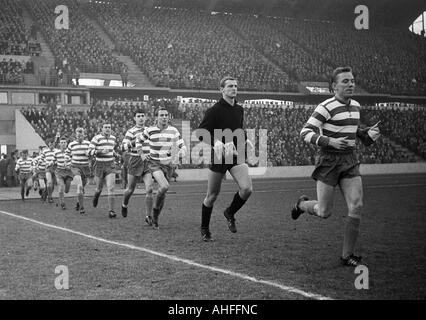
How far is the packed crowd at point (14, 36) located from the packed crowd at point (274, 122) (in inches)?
253

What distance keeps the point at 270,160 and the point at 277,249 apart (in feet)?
85.9

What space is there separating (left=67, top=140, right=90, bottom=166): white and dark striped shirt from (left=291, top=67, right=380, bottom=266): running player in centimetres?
841

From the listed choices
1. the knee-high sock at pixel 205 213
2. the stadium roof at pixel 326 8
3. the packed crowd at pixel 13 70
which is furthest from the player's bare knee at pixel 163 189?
the stadium roof at pixel 326 8

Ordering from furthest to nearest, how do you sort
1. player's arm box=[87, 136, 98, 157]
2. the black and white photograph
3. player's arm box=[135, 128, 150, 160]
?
player's arm box=[87, 136, 98, 157] → player's arm box=[135, 128, 150, 160] → the black and white photograph

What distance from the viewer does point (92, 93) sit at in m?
36.8

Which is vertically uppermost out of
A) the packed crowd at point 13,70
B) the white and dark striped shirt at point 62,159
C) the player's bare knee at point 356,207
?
the packed crowd at point 13,70

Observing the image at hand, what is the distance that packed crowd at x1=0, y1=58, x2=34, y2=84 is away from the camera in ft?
105

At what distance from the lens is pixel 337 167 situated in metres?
6.45

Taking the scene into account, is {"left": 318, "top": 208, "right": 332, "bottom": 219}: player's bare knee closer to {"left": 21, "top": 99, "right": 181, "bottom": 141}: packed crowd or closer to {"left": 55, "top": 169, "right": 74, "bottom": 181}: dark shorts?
{"left": 55, "top": 169, "right": 74, "bottom": 181}: dark shorts

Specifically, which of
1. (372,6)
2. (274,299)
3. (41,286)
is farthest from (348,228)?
(372,6)

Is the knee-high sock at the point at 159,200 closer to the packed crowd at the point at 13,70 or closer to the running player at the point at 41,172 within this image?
the running player at the point at 41,172

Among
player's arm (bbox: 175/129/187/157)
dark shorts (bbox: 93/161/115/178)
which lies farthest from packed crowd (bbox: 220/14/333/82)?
player's arm (bbox: 175/129/187/157)

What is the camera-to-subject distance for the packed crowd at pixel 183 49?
132ft

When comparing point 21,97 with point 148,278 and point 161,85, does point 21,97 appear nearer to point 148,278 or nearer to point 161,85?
point 161,85
